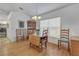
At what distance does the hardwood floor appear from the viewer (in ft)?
7.55

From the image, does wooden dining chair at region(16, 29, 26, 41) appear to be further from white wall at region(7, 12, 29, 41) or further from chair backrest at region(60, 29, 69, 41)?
chair backrest at region(60, 29, 69, 41)

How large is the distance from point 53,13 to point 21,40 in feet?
2.94

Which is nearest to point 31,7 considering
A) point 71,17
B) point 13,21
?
point 13,21

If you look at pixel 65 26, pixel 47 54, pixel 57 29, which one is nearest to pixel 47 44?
pixel 47 54

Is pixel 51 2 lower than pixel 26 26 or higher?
higher

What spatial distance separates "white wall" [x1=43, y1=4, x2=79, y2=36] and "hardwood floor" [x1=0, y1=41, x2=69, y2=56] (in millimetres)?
452

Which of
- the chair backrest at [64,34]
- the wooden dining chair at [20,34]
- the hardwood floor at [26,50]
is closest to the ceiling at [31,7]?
the wooden dining chair at [20,34]

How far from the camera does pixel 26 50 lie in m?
2.35

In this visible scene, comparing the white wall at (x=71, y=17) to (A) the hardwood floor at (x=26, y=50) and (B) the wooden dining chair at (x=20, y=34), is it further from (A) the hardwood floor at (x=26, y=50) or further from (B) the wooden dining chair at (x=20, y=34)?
(B) the wooden dining chair at (x=20, y=34)

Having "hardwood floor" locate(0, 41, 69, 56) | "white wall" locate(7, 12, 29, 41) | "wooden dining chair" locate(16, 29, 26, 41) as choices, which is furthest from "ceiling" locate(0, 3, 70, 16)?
"hardwood floor" locate(0, 41, 69, 56)

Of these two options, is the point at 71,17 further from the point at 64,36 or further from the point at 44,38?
the point at 44,38

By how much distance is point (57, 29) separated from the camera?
93.6 inches

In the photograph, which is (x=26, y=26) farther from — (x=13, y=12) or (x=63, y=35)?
(x=63, y=35)

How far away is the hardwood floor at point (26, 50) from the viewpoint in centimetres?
230
